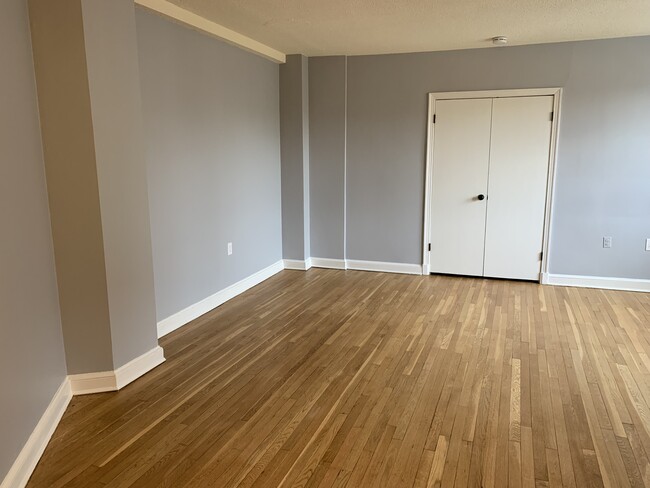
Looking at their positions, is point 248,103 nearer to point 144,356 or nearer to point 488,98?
point 488,98

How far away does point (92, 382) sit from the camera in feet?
Result: 8.90

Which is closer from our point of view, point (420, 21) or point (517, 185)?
point (420, 21)

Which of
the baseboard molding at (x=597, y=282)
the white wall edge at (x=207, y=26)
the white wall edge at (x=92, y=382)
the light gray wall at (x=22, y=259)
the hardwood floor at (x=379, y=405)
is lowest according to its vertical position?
the hardwood floor at (x=379, y=405)

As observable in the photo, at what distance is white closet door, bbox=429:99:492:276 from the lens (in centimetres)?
498

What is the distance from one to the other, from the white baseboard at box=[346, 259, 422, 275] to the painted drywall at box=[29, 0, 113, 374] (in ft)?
11.0

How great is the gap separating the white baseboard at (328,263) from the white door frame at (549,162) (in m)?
0.95

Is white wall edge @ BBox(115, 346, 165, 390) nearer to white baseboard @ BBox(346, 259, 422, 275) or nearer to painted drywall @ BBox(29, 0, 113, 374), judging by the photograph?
painted drywall @ BBox(29, 0, 113, 374)

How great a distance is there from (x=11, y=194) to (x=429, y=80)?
13.4 feet

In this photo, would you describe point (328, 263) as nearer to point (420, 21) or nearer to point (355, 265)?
point (355, 265)

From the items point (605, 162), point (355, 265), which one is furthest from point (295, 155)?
point (605, 162)

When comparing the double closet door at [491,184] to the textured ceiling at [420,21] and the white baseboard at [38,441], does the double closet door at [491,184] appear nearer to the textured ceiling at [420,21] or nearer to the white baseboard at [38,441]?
the textured ceiling at [420,21]

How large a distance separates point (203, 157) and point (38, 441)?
2432mm

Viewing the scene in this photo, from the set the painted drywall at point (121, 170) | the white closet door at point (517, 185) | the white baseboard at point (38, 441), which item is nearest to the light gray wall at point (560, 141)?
the white closet door at point (517, 185)

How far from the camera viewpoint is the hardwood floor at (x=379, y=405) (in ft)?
6.79
